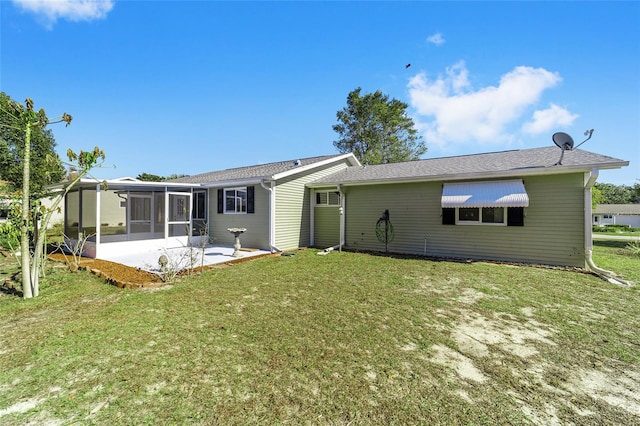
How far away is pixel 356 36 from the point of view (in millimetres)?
13562

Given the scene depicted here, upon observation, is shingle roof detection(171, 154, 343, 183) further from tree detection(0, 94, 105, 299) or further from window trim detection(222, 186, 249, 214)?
tree detection(0, 94, 105, 299)

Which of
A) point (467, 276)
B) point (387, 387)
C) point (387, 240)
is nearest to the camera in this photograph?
point (387, 387)

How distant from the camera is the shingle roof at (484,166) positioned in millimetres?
8797

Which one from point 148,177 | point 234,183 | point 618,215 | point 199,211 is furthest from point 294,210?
point 618,215

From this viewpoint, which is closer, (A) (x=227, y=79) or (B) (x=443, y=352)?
(B) (x=443, y=352)

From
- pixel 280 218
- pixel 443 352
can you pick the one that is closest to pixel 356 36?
pixel 280 218

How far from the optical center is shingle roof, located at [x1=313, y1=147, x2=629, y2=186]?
8.80 m

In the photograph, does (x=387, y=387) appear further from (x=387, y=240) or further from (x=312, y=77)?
(x=312, y=77)

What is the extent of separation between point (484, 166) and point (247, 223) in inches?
406

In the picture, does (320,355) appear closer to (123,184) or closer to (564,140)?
(123,184)

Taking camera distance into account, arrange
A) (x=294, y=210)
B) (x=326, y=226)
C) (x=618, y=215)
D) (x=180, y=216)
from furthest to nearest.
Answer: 1. (x=618, y=215)
2. (x=326, y=226)
3. (x=180, y=216)
4. (x=294, y=210)

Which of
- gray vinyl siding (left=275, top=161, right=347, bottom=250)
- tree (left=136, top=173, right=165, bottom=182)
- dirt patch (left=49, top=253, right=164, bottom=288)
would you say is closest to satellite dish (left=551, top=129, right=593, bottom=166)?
gray vinyl siding (left=275, top=161, right=347, bottom=250)

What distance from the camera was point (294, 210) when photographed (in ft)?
43.6

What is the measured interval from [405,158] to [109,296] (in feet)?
96.5
